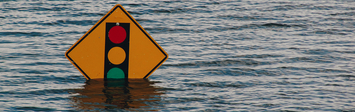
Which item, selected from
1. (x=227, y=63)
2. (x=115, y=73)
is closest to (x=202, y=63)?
(x=227, y=63)

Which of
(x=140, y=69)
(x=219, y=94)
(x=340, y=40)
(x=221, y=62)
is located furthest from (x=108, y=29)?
(x=340, y=40)

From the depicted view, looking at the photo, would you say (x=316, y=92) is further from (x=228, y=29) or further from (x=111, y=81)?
(x=228, y=29)

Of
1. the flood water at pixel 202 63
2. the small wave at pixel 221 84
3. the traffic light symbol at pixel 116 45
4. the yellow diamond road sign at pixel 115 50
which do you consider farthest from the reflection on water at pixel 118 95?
the small wave at pixel 221 84

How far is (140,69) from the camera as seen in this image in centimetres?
747

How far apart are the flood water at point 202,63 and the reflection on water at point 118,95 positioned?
0.5 inches

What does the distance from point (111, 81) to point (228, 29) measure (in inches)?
290

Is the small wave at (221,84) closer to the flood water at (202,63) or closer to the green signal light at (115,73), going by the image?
the flood water at (202,63)

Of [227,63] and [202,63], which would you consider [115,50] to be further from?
[227,63]

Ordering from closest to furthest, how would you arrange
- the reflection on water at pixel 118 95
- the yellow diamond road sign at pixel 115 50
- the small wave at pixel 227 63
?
1. the reflection on water at pixel 118 95
2. the yellow diamond road sign at pixel 115 50
3. the small wave at pixel 227 63

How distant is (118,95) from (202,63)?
294cm

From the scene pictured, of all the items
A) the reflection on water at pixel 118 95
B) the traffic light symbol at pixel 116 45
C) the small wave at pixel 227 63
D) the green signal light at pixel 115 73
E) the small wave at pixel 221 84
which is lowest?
the reflection on water at pixel 118 95

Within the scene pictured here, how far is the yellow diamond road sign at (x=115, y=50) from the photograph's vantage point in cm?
719

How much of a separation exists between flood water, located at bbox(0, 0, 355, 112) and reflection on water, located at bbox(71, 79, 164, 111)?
0.01 meters

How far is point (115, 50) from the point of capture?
728cm
